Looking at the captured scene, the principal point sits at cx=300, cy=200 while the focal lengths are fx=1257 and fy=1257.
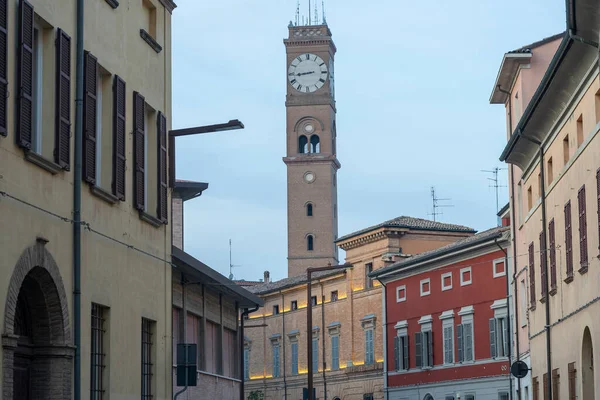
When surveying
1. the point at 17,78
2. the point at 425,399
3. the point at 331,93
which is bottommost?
the point at 425,399

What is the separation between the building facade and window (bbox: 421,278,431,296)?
6545 mm

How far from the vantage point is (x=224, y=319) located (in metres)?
34.1

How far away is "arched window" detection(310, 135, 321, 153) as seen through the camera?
111 meters

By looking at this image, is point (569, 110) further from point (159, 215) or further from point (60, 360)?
point (60, 360)

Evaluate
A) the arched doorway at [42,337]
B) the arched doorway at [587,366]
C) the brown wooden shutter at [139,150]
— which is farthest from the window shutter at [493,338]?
the arched doorway at [42,337]

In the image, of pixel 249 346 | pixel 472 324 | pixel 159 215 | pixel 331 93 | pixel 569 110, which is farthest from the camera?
pixel 331 93

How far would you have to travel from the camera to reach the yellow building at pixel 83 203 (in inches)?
611

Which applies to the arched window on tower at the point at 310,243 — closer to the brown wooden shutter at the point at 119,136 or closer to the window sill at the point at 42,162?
the brown wooden shutter at the point at 119,136

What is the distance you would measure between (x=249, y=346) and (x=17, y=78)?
71.2 metres

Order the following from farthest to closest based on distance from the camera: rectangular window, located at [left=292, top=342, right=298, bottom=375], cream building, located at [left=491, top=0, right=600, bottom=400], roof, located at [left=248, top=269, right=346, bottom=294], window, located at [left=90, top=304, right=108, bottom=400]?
rectangular window, located at [left=292, top=342, right=298, bottom=375], roof, located at [left=248, top=269, right=346, bottom=294], cream building, located at [left=491, top=0, right=600, bottom=400], window, located at [left=90, top=304, right=108, bottom=400]

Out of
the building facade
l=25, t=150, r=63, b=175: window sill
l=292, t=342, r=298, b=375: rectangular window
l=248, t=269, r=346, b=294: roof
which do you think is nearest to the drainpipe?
l=25, t=150, r=63, b=175: window sill

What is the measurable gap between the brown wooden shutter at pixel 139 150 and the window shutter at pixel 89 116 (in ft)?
7.40

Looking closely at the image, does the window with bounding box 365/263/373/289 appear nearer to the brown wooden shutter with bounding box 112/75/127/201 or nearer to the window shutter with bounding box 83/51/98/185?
the brown wooden shutter with bounding box 112/75/127/201

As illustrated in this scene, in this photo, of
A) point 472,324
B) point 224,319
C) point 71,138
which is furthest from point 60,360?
point 472,324
